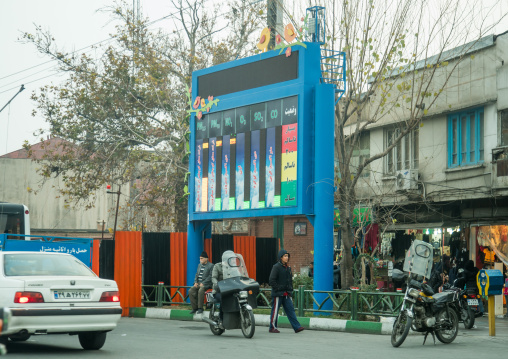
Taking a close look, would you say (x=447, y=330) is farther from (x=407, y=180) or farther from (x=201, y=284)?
(x=407, y=180)

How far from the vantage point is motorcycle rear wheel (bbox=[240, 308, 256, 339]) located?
44.6ft

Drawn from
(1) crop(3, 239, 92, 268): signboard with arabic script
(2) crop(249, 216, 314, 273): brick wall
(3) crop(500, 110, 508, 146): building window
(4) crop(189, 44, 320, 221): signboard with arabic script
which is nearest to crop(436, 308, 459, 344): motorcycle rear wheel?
(4) crop(189, 44, 320, 221): signboard with arabic script

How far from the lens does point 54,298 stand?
408 inches

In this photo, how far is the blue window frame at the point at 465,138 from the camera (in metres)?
22.6

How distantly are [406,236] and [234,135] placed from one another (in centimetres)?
904

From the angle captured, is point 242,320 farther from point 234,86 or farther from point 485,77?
point 485,77

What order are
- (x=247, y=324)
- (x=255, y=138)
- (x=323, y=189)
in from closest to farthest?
(x=247, y=324), (x=323, y=189), (x=255, y=138)

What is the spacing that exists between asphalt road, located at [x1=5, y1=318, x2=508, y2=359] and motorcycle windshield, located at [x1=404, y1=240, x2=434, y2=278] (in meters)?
1.25

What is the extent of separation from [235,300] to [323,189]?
14.8 ft

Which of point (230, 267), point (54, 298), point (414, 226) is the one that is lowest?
point (54, 298)

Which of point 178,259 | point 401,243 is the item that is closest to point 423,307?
point 178,259

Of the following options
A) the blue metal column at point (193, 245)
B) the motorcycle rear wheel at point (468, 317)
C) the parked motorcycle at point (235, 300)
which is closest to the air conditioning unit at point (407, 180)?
the blue metal column at point (193, 245)

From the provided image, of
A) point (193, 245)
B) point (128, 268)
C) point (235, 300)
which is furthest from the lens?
point (193, 245)

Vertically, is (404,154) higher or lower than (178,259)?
higher
